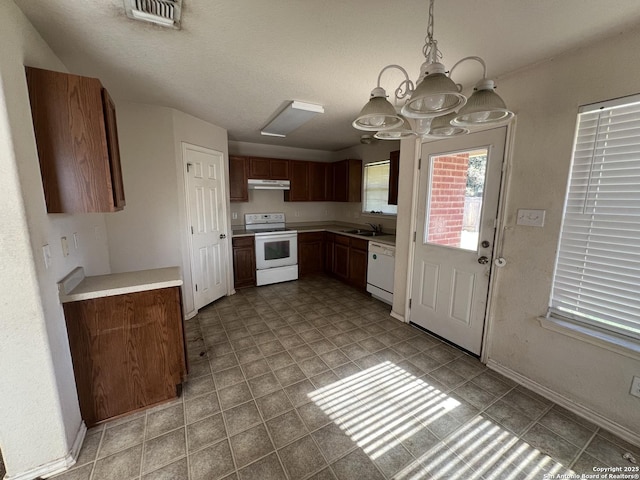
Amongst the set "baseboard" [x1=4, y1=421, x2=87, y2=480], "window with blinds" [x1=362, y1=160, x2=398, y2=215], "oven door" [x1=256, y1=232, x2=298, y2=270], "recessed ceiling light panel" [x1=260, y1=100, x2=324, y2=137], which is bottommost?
"baseboard" [x1=4, y1=421, x2=87, y2=480]

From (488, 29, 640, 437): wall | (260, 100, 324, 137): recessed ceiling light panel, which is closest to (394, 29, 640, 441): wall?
(488, 29, 640, 437): wall

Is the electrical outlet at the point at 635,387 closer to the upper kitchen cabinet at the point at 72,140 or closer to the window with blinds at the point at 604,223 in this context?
the window with blinds at the point at 604,223

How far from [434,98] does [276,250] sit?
3.56 meters

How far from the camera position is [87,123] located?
148cm

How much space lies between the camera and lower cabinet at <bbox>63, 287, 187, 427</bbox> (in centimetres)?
161

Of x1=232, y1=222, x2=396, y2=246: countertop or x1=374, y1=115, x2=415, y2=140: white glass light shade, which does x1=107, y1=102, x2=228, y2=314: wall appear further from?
x1=374, y1=115, x2=415, y2=140: white glass light shade

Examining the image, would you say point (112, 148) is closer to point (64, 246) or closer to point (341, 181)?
point (64, 246)

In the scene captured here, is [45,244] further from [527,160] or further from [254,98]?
[527,160]

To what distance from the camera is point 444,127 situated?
1.34 m

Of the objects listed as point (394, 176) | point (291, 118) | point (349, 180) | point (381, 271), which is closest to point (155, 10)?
point (291, 118)

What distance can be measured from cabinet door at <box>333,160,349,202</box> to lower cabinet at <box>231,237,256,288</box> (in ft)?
6.19

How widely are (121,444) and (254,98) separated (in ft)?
9.34

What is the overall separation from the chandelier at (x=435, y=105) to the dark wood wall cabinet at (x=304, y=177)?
3.34 metres


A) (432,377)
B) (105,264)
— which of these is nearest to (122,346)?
(105,264)
